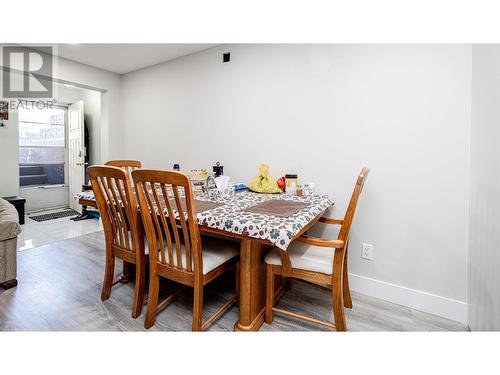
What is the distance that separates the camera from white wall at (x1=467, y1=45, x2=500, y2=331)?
4.43ft

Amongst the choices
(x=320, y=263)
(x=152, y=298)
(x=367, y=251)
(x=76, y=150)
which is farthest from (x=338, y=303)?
(x=76, y=150)

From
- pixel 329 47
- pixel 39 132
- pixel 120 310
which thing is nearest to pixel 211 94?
pixel 329 47

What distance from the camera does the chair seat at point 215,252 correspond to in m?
1.53

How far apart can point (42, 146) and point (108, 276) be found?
182 inches

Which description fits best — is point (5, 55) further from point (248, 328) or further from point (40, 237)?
point (248, 328)

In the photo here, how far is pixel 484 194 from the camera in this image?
4.93ft

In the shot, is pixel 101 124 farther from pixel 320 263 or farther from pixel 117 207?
pixel 320 263

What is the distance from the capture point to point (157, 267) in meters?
1.59

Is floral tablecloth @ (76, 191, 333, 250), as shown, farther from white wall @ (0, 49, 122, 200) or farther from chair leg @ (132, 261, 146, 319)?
white wall @ (0, 49, 122, 200)

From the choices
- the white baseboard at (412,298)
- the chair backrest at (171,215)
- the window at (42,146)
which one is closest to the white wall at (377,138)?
the white baseboard at (412,298)

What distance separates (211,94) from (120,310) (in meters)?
2.18

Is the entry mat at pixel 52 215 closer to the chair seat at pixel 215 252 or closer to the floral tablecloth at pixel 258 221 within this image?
the chair seat at pixel 215 252

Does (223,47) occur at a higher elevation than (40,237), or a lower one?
higher

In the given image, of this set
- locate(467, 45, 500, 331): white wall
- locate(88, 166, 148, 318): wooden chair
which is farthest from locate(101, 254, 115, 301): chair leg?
locate(467, 45, 500, 331): white wall
